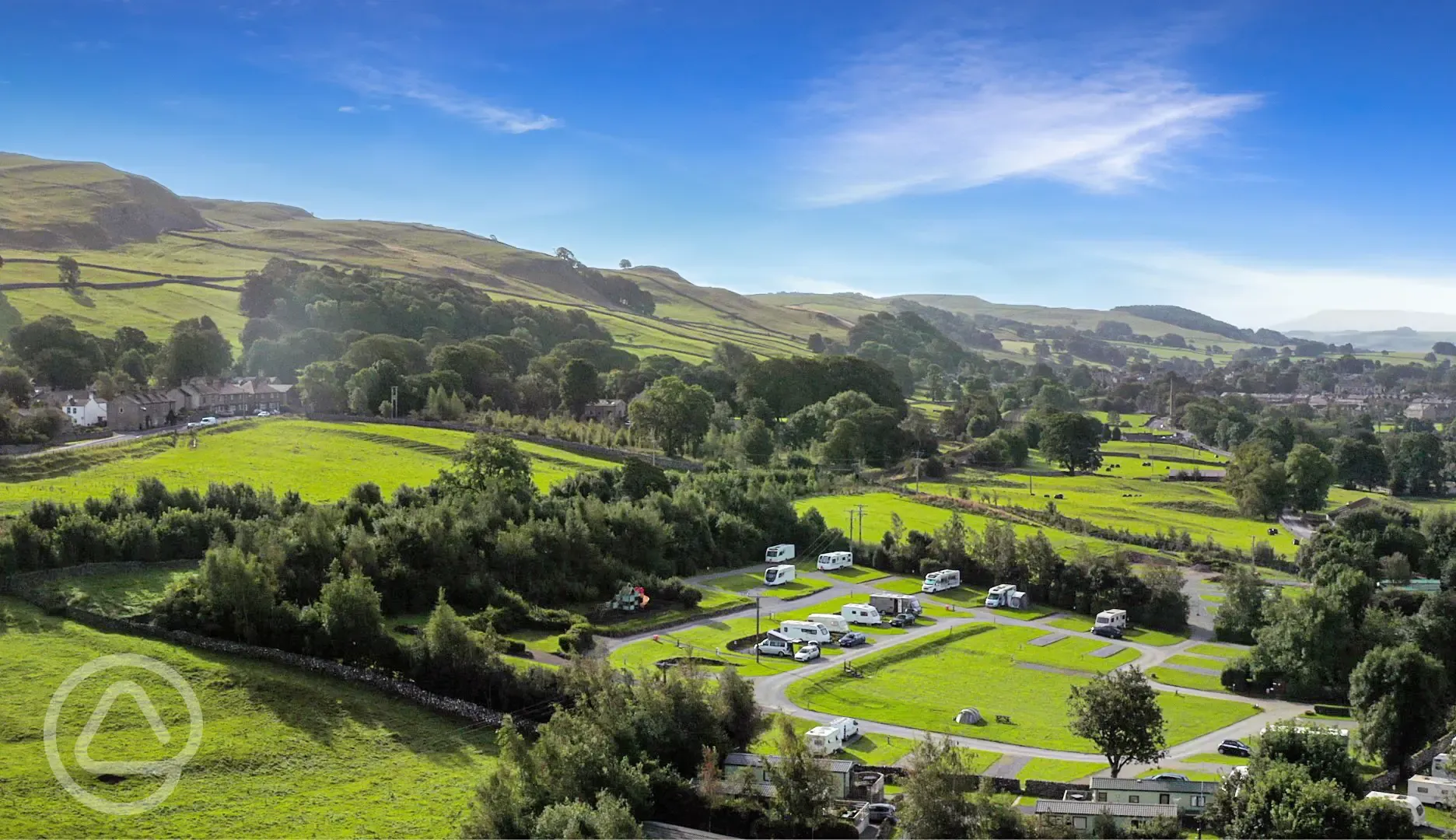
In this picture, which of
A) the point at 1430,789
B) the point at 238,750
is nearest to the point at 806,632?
the point at 1430,789

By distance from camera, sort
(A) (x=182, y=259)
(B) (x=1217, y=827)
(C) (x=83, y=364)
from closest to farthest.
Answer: (B) (x=1217, y=827) → (C) (x=83, y=364) → (A) (x=182, y=259)

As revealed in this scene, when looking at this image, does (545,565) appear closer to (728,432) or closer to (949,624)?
(949,624)

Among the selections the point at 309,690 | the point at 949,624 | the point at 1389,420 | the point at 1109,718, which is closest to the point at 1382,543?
the point at 949,624

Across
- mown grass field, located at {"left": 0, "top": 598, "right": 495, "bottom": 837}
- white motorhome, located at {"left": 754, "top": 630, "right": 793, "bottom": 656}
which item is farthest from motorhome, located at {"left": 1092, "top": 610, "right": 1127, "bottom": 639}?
mown grass field, located at {"left": 0, "top": 598, "right": 495, "bottom": 837}

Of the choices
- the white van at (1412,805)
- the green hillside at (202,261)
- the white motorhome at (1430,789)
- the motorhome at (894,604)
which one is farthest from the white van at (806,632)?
the green hillside at (202,261)

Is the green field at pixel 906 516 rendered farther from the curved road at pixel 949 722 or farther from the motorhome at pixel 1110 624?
the motorhome at pixel 1110 624

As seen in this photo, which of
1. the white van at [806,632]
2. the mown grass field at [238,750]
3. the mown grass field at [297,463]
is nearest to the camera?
the mown grass field at [238,750]

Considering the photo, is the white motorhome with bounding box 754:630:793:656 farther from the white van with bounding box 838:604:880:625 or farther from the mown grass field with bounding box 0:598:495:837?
the mown grass field with bounding box 0:598:495:837

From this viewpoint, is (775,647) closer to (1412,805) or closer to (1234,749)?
(1234,749)
